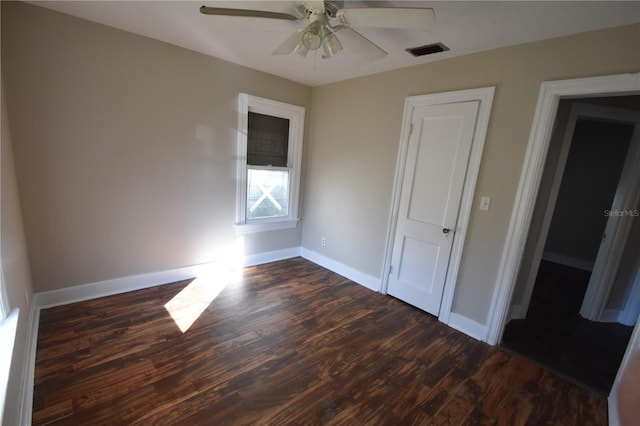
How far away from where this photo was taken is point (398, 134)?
9.78 ft

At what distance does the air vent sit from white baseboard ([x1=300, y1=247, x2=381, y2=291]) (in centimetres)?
240

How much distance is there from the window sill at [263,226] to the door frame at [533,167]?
2.64 m

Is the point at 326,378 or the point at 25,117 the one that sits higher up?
the point at 25,117

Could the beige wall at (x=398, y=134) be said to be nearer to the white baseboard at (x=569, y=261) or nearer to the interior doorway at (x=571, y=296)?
the interior doorway at (x=571, y=296)

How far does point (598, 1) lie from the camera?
5.02 feet

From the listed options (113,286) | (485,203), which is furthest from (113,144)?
(485,203)

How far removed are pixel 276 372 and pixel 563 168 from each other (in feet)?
10.4

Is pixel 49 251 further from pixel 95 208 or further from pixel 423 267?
pixel 423 267

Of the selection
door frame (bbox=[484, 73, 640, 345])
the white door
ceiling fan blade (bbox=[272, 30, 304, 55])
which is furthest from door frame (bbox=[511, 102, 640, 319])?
ceiling fan blade (bbox=[272, 30, 304, 55])

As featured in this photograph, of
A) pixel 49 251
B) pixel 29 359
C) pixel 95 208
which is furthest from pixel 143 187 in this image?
pixel 29 359

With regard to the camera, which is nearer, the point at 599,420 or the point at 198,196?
the point at 599,420

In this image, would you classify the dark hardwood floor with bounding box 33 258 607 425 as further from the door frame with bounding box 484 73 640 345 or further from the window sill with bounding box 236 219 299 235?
the window sill with bounding box 236 219 299 235

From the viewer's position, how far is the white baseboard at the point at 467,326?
250cm

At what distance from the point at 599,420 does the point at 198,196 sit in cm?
375
